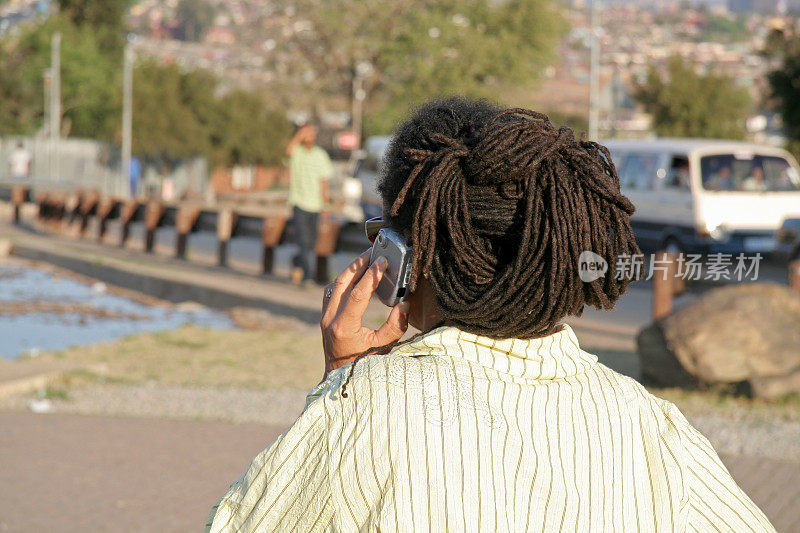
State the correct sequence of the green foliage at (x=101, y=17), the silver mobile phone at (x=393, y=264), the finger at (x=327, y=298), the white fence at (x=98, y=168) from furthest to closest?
the green foliage at (x=101, y=17), the white fence at (x=98, y=168), the finger at (x=327, y=298), the silver mobile phone at (x=393, y=264)

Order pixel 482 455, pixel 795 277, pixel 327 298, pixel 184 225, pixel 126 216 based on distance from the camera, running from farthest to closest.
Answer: pixel 126 216, pixel 184 225, pixel 795 277, pixel 327 298, pixel 482 455

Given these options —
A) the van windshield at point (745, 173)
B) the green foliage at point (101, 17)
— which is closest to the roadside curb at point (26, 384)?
the van windshield at point (745, 173)

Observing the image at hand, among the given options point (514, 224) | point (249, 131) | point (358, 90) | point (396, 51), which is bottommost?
point (514, 224)

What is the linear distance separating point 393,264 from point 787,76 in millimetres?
25375

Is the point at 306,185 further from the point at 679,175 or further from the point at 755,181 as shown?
the point at 755,181

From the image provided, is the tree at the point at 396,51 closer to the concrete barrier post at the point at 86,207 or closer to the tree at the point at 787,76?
the tree at the point at 787,76

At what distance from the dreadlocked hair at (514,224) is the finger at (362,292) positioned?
0.23 feet

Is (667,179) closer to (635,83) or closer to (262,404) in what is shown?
(262,404)

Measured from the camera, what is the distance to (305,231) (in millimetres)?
12438

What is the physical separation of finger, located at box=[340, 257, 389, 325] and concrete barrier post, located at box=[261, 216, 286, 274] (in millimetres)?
12000

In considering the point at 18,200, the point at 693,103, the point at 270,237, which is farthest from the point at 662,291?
the point at 693,103

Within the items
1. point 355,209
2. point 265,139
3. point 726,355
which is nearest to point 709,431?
point 726,355
